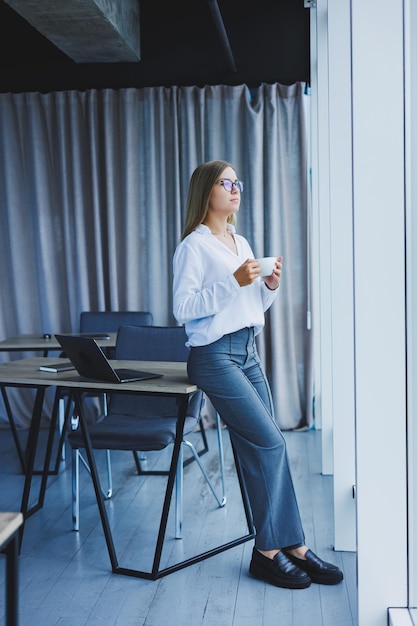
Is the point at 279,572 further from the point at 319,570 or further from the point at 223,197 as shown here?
the point at 223,197

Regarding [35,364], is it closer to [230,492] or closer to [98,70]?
[230,492]

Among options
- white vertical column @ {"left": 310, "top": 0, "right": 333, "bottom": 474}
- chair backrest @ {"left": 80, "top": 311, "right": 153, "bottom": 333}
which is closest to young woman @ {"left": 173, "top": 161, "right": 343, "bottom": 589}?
white vertical column @ {"left": 310, "top": 0, "right": 333, "bottom": 474}

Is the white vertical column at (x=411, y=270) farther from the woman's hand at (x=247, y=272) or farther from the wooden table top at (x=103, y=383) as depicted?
the wooden table top at (x=103, y=383)

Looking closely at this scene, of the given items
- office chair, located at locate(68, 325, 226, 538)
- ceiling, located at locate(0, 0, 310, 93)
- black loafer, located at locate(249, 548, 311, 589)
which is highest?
ceiling, located at locate(0, 0, 310, 93)

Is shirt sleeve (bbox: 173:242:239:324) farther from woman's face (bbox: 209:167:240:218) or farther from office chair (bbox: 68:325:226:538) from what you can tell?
office chair (bbox: 68:325:226:538)

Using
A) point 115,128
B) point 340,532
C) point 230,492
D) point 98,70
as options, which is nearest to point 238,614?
point 340,532

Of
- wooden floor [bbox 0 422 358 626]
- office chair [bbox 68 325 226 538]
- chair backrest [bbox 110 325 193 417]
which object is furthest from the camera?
chair backrest [bbox 110 325 193 417]

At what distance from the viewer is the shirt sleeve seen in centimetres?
273

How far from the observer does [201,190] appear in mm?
2971

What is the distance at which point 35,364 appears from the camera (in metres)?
3.52

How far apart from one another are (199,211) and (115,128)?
2965 millimetres

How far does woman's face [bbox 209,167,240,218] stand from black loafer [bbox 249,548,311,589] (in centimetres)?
132

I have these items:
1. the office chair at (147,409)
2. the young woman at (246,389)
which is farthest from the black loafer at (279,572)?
the office chair at (147,409)

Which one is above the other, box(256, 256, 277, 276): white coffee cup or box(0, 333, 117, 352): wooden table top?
box(256, 256, 277, 276): white coffee cup
